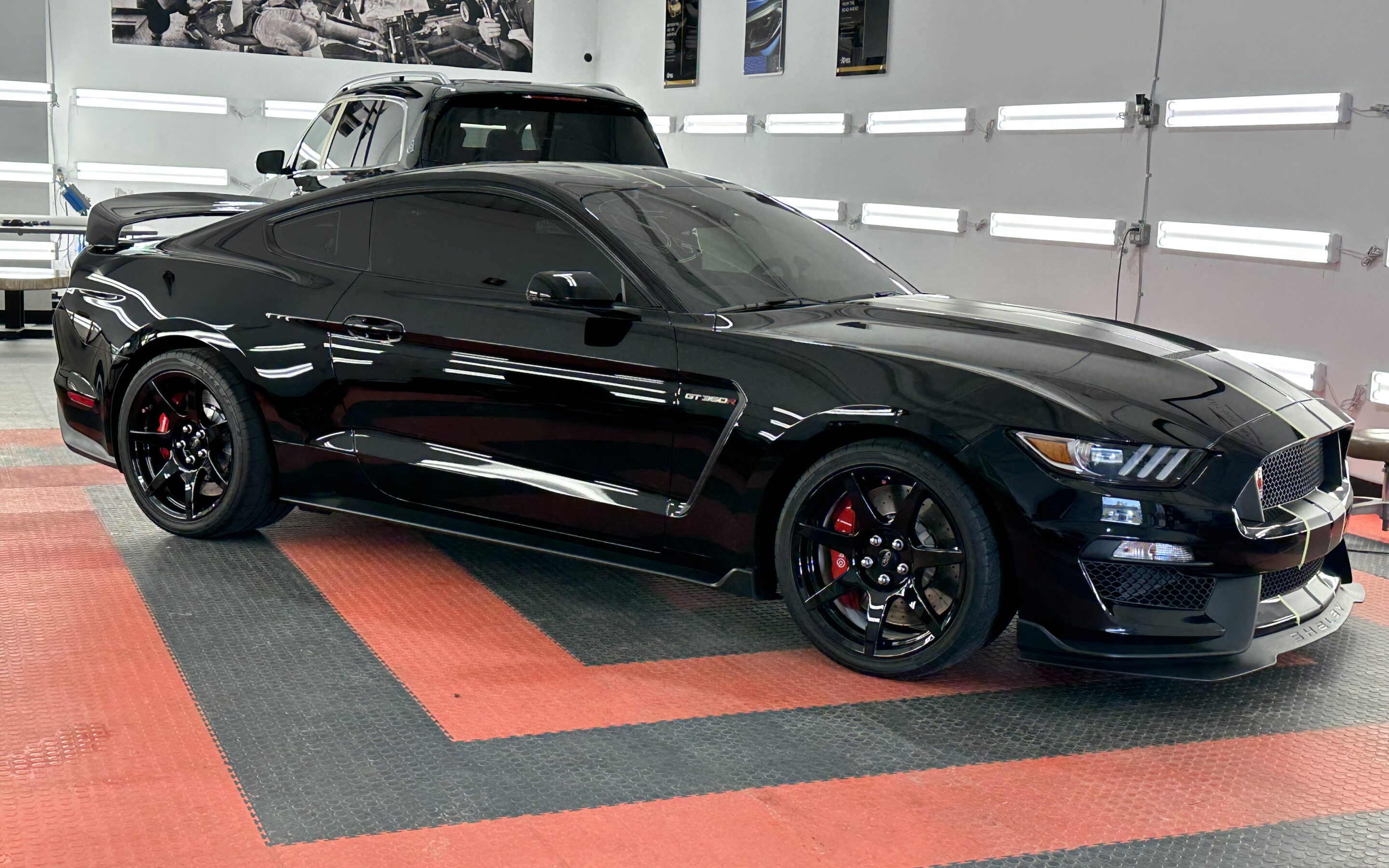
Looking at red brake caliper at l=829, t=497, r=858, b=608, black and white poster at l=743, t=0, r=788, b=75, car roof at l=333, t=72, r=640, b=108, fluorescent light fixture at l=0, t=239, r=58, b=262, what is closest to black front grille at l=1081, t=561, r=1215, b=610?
red brake caliper at l=829, t=497, r=858, b=608

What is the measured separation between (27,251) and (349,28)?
384 centimetres

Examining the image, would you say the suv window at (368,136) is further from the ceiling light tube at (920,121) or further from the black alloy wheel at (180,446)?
the ceiling light tube at (920,121)

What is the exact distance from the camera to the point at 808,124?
10.1 meters

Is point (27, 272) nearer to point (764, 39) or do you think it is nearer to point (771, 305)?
point (764, 39)

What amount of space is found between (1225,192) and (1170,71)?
76 centimetres

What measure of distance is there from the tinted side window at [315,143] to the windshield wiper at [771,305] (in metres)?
4.83

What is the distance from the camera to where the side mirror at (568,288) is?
374 centimetres

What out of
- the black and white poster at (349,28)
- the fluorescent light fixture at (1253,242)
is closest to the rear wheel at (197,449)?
the fluorescent light fixture at (1253,242)

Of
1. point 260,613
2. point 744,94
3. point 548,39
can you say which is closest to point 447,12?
point 548,39

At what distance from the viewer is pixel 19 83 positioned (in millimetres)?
10492

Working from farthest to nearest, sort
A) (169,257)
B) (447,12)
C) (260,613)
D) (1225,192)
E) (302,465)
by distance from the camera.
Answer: (447,12), (1225,192), (169,257), (302,465), (260,613)

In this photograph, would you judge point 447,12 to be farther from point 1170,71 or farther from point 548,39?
point 1170,71

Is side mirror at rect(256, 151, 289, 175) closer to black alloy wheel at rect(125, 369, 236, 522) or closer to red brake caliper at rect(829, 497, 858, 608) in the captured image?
black alloy wheel at rect(125, 369, 236, 522)

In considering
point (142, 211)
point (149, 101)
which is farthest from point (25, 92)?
point (142, 211)
